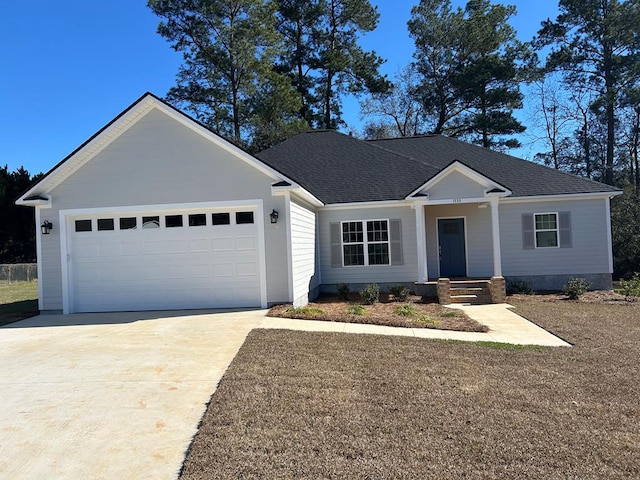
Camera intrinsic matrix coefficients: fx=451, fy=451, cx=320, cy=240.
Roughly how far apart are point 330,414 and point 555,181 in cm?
1395

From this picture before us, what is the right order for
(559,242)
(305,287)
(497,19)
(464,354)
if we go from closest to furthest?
(464,354) → (305,287) → (559,242) → (497,19)

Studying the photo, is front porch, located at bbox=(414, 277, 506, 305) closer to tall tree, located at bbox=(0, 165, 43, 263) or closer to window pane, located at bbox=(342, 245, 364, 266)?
window pane, located at bbox=(342, 245, 364, 266)

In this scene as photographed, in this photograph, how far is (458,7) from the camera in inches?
1300

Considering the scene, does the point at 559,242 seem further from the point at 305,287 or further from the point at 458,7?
the point at 458,7

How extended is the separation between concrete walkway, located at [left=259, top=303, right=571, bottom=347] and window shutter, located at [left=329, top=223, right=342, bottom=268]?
5.53m

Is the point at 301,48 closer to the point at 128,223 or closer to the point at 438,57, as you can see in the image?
the point at 438,57

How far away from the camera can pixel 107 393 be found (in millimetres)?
5473

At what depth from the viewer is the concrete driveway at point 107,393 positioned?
12.9ft

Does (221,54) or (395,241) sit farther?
(221,54)

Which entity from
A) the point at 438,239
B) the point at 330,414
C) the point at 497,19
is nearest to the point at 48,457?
the point at 330,414

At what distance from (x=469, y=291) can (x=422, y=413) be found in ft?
30.7

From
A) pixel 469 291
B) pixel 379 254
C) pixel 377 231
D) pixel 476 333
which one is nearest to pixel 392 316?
pixel 476 333

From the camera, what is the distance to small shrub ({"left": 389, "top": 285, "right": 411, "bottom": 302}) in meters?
13.4

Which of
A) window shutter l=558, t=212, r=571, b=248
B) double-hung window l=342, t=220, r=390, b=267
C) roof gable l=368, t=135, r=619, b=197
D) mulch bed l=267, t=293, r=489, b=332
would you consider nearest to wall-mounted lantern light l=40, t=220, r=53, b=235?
mulch bed l=267, t=293, r=489, b=332
